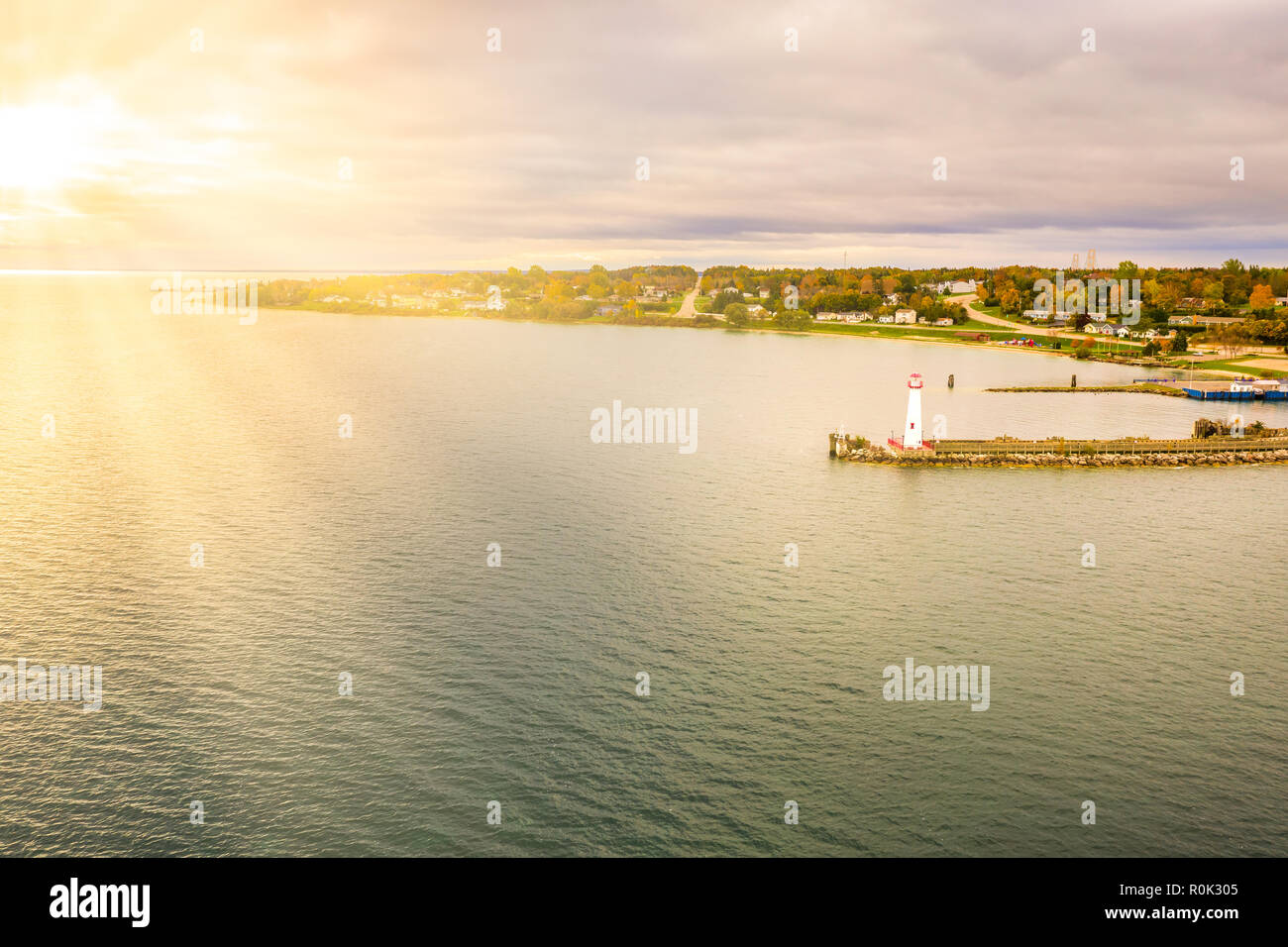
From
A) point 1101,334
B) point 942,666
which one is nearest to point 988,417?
point 942,666

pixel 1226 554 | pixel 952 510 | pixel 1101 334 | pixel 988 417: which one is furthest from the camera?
pixel 1101 334

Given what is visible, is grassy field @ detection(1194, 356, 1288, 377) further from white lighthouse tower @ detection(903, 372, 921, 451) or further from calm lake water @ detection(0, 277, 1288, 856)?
white lighthouse tower @ detection(903, 372, 921, 451)

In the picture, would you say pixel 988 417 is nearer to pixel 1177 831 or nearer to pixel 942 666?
pixel 942 666

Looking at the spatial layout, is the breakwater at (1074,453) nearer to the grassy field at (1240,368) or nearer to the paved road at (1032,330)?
the grassy field at (1240,368)

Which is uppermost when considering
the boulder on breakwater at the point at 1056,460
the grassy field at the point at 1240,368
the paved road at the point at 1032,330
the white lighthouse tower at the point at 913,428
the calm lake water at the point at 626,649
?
the paved road at the point at 1032,330

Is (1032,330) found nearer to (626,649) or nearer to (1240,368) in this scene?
(1240,368)

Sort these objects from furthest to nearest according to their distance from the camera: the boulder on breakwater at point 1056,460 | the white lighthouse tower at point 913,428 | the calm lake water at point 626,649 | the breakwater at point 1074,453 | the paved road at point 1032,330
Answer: the paved road at point 1032,330 → the white lighthouse tower at point 913,428 → the breakwater at point 1074,453 → the boulder on breakwater at point 1056,460 → the calm lake water at point 626,649

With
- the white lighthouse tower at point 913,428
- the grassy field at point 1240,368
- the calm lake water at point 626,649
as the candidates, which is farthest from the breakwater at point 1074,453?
the grassy field at point 1240,368

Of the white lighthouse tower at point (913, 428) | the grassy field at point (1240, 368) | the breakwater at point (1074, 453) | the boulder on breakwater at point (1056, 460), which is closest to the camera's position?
the boulder on breakwater at point (1056, 460)
